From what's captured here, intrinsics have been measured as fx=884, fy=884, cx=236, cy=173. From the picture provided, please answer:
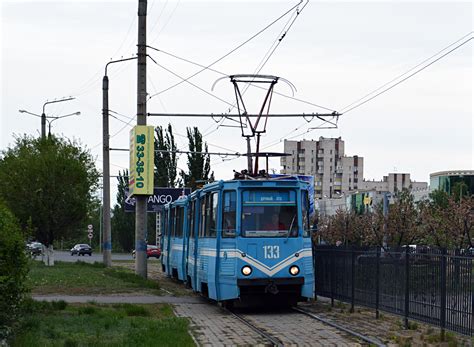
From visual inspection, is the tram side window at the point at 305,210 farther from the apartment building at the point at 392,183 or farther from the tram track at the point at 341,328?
the apartment building at the point at 392,183

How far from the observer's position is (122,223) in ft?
285

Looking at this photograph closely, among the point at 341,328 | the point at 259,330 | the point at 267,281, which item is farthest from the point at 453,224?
the point at 259,330

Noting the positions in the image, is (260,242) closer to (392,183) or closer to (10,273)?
(10,273)

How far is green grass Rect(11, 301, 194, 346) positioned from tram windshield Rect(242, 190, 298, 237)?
9.19 feet

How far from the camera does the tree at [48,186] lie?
4488 cm

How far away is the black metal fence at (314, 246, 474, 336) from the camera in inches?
567

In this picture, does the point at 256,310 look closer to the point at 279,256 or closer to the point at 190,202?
the point at 279,256

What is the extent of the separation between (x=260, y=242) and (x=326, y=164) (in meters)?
167

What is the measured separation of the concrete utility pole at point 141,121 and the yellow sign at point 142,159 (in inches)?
20.9

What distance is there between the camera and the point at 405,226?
46.5 m

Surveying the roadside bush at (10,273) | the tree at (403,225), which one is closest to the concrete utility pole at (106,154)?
the tree at (403,225)

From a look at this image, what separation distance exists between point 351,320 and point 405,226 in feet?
94.1

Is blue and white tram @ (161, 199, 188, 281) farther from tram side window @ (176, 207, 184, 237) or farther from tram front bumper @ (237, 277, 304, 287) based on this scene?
tram front bumper @ (237, 277, 304, 287)

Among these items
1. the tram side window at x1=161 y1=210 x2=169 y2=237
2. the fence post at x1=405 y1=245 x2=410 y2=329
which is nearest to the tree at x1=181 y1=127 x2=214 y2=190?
the tram side window at x1=161 y1=210 x2=169 y2=237
